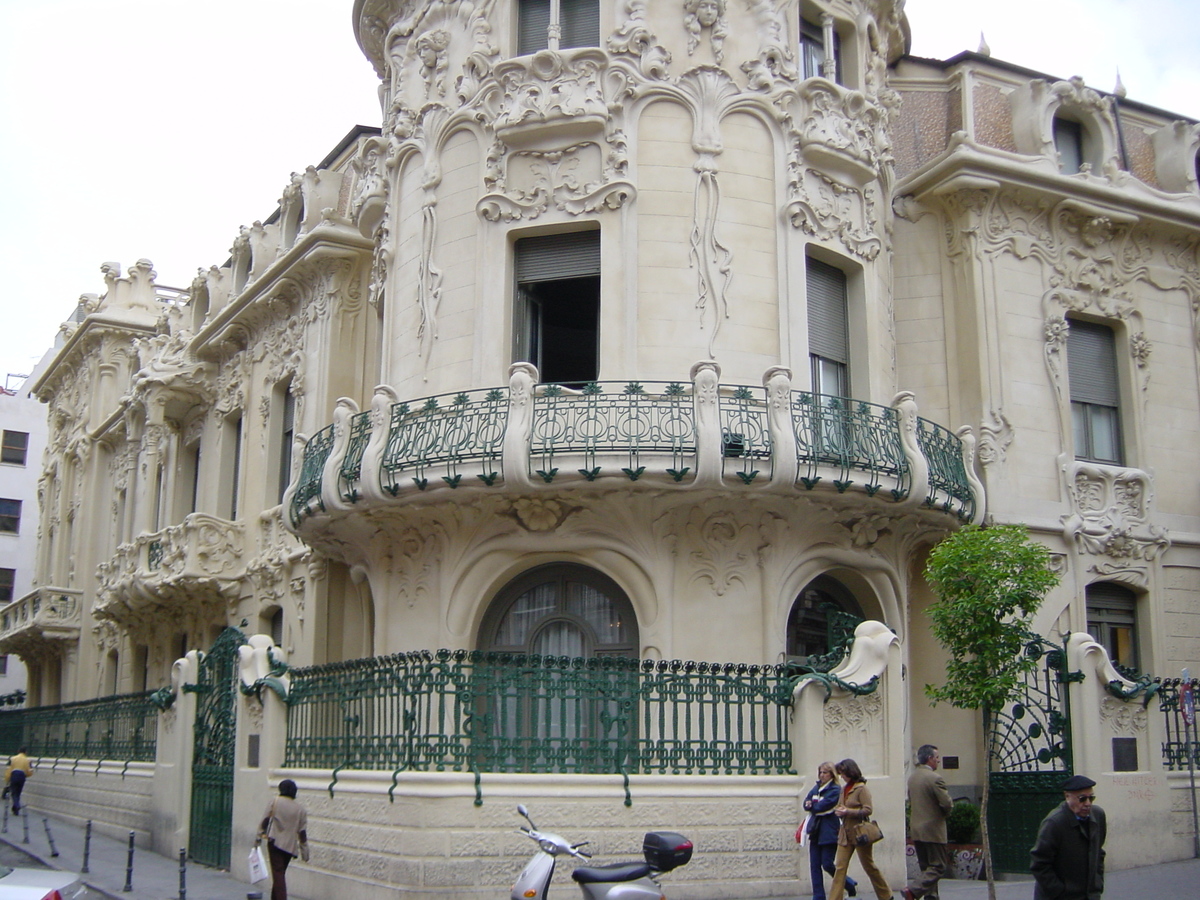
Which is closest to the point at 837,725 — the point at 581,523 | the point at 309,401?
the point at 581,523

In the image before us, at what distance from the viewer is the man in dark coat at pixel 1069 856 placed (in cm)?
861

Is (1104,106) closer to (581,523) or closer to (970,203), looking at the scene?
(970,203)

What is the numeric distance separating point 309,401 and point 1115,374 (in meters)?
13.7

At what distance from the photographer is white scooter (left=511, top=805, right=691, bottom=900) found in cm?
963

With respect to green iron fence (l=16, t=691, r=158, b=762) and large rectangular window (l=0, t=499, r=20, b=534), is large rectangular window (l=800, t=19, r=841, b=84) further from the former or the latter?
large rectangular window (l=0, t=499, r=20, b=534)

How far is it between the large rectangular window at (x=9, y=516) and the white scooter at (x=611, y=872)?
51558 millimetres

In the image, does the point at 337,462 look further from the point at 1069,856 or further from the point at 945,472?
the point at 1069,856

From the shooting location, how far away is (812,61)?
785 inches

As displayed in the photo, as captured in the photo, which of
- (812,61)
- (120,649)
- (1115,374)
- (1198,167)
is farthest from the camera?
(120,649)

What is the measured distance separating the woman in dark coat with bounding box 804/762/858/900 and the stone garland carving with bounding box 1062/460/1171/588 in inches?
344

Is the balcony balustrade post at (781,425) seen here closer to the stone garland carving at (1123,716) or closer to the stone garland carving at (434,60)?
the stone garland carving at (1123,716)

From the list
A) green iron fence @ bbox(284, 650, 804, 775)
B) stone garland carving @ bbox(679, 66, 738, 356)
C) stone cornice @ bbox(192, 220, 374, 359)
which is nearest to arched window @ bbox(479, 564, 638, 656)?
green iron fence @ bbox(284, 650, 804, 775)

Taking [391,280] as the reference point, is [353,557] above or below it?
below

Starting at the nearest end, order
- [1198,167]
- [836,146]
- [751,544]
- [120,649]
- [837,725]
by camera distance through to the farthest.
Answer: [837,725]
[751,544]
[836,146]
[1198,167]
[120,649]
